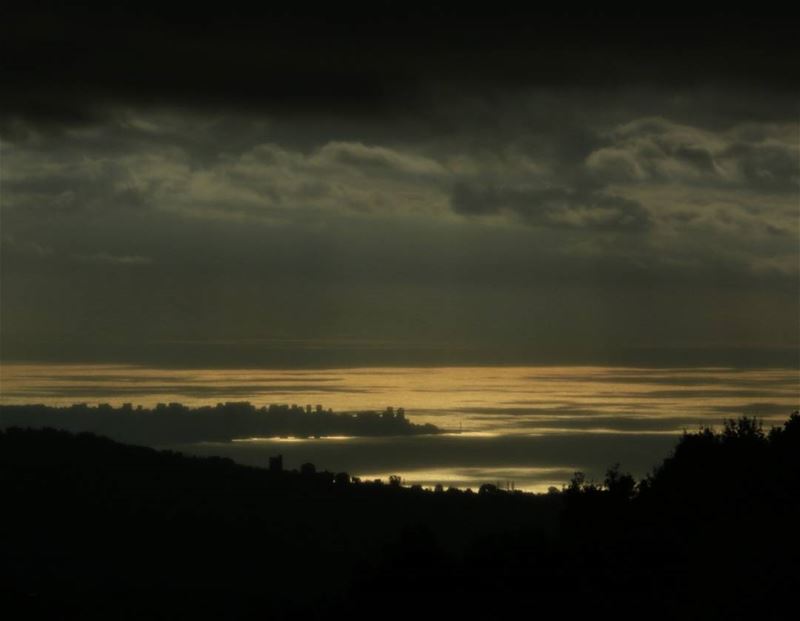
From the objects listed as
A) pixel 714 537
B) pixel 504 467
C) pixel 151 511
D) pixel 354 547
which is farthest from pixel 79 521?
pixel 504 467

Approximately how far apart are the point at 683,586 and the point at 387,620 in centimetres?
1156

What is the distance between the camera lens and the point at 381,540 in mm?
79875

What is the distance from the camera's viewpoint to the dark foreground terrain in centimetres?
5638

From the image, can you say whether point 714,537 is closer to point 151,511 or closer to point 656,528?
point 656,528

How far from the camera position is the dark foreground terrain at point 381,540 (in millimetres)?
56375

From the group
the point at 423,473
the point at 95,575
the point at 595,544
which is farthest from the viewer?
the point at 423,473

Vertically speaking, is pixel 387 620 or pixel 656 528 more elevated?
pixel 656 528

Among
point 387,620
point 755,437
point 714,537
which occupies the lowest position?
point 387,620

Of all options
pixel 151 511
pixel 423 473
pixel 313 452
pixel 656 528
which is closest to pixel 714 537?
pixel 656 528

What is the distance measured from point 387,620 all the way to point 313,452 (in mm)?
82692

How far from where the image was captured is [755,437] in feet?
226

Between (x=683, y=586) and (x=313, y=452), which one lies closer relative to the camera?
(x=683, y=586)

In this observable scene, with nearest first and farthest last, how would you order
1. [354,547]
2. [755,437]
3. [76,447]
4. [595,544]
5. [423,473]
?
[595,544]
[755,437]
[354,547]
[76,447]
[423,473]

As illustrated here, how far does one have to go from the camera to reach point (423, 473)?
5128 inches
